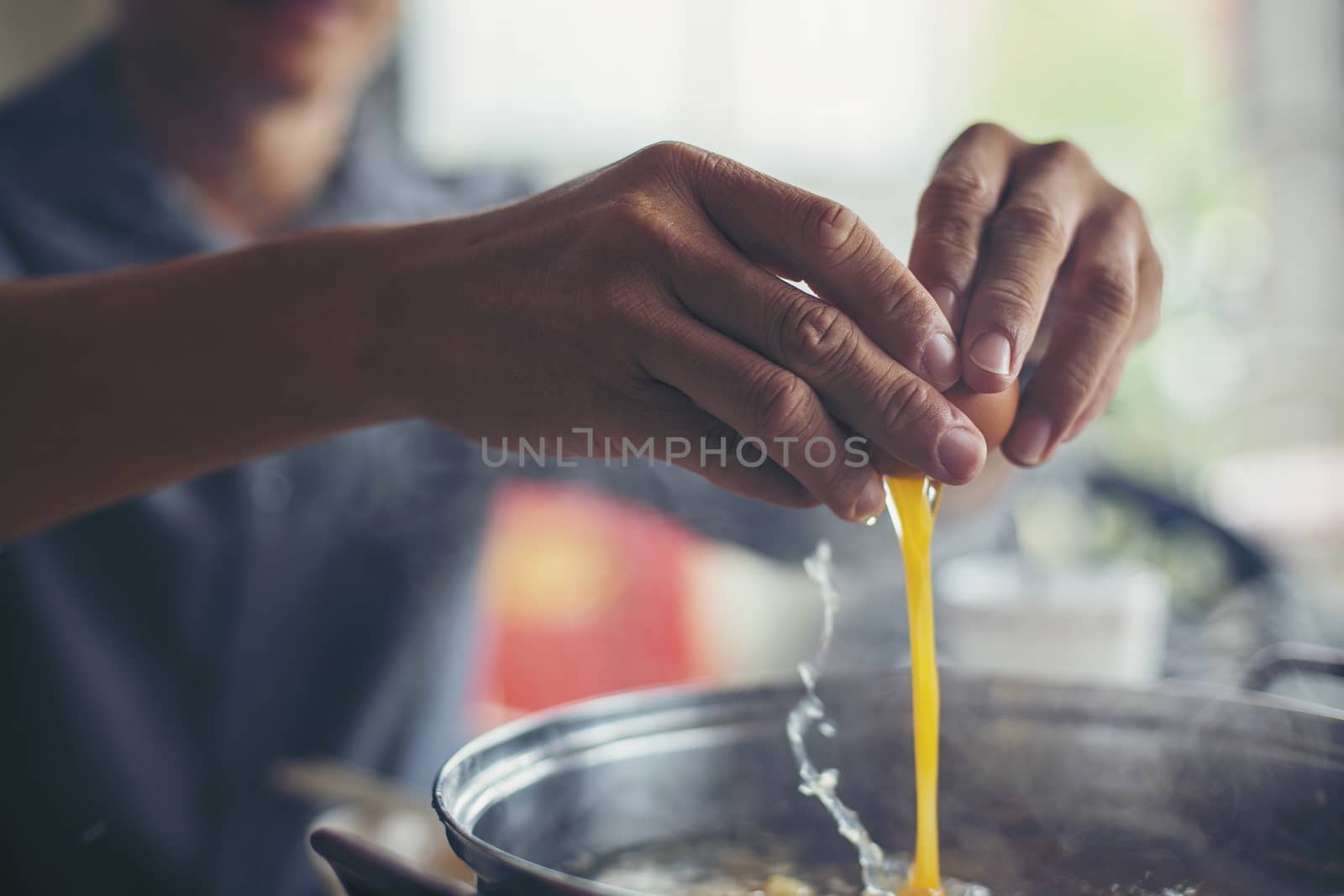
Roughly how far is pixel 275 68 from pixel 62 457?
0.87 metres

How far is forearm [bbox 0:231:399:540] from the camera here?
0.73m

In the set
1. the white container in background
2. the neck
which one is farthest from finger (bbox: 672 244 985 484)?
the neck

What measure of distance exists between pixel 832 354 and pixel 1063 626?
0.67 meters

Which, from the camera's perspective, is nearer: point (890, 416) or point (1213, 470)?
point (890, 416)

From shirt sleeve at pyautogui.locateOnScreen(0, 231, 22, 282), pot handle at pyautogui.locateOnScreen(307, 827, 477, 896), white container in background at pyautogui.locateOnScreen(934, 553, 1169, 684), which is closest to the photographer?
pot handle at pyautogui.locateOnScreen(307, 827, 477, 896)

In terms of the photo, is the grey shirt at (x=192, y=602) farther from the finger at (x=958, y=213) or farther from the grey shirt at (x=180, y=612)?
the finger at (x=958, y=213)

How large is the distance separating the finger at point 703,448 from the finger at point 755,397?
0.03 m

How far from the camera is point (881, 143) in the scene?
145 inches

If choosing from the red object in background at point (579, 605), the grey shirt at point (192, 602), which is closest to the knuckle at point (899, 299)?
the grey shirt at point (192, 602)

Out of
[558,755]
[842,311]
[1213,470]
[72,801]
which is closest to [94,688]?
[72,801]

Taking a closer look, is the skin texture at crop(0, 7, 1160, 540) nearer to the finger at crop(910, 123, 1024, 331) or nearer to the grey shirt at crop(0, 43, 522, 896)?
the finger at crop(910, 123, 1024, 331)

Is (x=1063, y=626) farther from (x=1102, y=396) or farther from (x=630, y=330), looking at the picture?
(x=630, y=330)

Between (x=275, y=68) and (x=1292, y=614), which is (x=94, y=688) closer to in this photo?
(x=275, y=68)

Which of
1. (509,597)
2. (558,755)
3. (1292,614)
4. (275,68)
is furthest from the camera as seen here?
(509,597)
